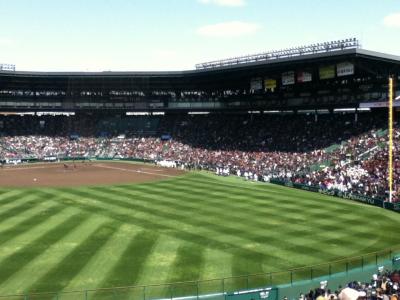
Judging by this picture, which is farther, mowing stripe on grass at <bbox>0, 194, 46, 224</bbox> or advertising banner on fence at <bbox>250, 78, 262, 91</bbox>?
advertising banner on fence at <bbox>250, 78, 262, 91</bbox>

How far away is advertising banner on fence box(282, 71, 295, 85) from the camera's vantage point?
65938 millimetres

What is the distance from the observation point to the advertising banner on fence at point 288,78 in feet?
216

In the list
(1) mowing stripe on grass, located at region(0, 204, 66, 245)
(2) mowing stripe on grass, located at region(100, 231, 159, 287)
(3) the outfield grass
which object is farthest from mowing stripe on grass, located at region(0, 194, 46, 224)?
(2) mowing stripe on grass, located at region(100, 231, 159, 287)

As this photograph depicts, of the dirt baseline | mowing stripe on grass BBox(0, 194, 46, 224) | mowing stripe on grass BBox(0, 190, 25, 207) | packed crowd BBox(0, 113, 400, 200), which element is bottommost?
mowing stripe on grass BBox(0, 194, 46, 224)

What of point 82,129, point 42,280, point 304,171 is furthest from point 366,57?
point 82,129

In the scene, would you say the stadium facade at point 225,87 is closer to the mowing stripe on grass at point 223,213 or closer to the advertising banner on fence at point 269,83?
the advertising banner on fence at point 269,83

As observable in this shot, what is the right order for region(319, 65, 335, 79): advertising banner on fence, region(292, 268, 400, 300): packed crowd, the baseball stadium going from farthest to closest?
region(319, 65, 335, 79): advertising banner on fence < the baseball stadium < region(292, 268, 400, 300): packed crowd

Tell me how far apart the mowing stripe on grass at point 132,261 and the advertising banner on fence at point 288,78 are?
41764 mm

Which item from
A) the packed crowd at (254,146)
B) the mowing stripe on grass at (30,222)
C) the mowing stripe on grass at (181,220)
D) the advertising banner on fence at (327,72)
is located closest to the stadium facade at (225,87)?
the advertising banner on fence at (327,72)

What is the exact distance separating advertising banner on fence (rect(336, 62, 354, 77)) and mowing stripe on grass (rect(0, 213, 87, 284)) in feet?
127

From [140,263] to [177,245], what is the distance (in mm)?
3927

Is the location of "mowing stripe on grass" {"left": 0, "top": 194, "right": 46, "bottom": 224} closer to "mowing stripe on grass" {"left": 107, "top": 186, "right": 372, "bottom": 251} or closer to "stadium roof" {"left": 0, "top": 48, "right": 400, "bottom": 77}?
"mowing stripe on grass" {"left": 107, "top": 186, "right": 372, "bottom": 251}

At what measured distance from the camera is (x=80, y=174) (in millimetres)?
63250

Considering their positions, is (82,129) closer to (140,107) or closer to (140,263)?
(140,107)
